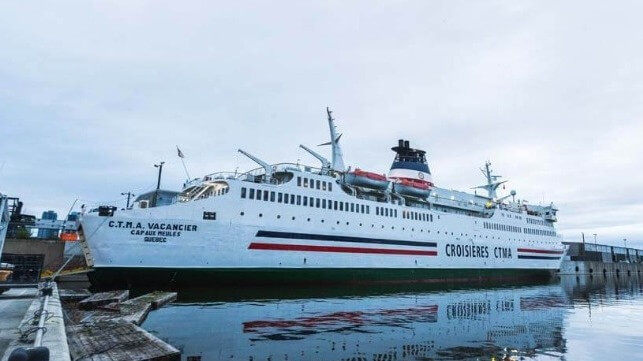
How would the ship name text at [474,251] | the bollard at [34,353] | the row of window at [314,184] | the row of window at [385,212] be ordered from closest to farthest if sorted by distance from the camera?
1. the bollard at [34,353]
2. the row of window at [314,184]
3. the row of window at [385,212]
4. the ship name text at [474,251]

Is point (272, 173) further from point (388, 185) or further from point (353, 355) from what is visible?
point (353, 355)

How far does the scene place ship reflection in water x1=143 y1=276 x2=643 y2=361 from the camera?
10.5 m

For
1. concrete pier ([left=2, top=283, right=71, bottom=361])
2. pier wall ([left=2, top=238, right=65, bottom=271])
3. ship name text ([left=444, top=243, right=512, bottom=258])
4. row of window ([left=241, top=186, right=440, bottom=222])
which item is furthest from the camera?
ship name text ([left=444, top=243, right=512, bottom=258])

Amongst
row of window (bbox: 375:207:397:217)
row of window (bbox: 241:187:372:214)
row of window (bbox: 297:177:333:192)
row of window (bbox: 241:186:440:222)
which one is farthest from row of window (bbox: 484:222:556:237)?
row of window (bbox: 297:177:333:192)

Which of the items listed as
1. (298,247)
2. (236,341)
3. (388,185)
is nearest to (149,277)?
(298,247)

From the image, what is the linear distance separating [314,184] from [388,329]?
18647 mm

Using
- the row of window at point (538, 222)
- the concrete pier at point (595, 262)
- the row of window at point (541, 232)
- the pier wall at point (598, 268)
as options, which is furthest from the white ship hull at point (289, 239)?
the concrete pier at point (595, 262)

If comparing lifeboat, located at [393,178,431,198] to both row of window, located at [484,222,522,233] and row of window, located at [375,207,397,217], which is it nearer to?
row of window, located at [375,207,397,217]

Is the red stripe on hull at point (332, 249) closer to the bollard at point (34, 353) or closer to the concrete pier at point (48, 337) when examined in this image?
the concrete pier at point (48, 337)

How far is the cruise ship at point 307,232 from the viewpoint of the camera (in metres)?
24.3

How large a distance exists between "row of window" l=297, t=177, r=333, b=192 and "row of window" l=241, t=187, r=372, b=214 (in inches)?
38.8

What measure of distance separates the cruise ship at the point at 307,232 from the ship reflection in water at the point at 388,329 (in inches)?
183

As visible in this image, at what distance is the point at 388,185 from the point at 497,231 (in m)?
18.0

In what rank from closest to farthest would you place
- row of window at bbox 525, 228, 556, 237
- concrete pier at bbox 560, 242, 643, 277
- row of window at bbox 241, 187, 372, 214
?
1. row of window at bbox 241, 187, 372, 214
2. row of window at bbox 525, 228, 556, 237
3. concrete pier at bbox 560, 242, 643, 277
